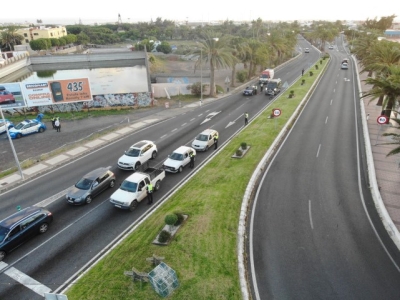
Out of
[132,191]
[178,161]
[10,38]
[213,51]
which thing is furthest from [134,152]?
[10,38]

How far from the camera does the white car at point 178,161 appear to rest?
24578 mm

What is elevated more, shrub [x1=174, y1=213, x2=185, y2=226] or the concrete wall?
shrub [x1=174, y1=213, x2=185, y2=226]

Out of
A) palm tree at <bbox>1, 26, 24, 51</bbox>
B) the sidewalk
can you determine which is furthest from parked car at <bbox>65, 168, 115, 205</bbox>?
palm tree at <bbox>1, 26, 24, 51</bbox>

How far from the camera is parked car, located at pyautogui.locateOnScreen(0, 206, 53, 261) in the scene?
52.5 feet

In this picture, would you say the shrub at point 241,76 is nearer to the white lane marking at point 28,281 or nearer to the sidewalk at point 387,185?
the sidewalk at point 387,185

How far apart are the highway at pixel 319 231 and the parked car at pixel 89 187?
423 inches

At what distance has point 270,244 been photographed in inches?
611

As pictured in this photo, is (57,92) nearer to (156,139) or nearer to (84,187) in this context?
(156,139)

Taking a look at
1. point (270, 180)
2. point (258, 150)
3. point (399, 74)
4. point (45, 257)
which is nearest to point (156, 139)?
point (258, 150)

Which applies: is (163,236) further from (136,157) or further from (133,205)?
(136,157)

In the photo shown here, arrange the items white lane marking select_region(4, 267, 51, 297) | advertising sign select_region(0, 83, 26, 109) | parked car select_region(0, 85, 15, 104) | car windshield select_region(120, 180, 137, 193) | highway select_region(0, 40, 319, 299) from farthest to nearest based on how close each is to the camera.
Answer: advertising sign select_region(0, 83, 26, 109) → parked car select_region(0, 85, 15, 104) → car windshield select_region(120, 180, 137, 193) → highway select_region(0, 40, 319, 299) → white lane marking select_region(4, 267, 51, 297)

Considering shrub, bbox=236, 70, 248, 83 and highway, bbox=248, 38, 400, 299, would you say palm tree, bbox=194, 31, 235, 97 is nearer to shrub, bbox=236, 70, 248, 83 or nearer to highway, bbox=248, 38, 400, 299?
shrub, bbox=236, 70, 248, 83

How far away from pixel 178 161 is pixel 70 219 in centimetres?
931

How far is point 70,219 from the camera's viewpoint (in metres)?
19.1
